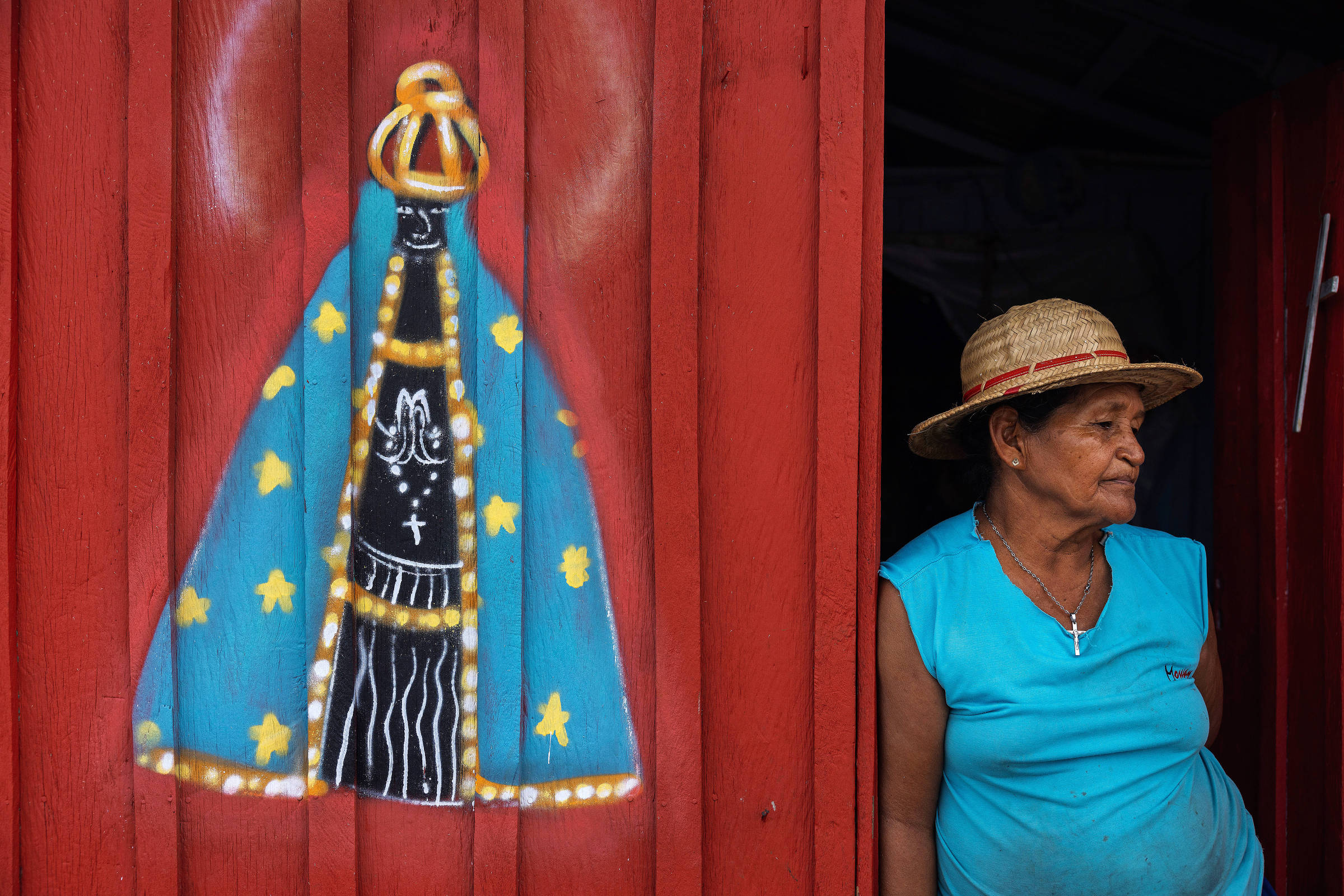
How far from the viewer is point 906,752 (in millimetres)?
1611

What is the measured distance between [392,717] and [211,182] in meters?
1.13

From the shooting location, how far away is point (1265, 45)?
2.79 meters

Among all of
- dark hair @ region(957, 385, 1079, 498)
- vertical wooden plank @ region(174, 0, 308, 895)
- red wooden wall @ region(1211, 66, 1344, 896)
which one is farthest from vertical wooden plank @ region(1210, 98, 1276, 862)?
vertical wooden plank @ region(174, 0, 308, 895)

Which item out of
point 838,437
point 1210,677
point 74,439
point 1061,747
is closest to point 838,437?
point 838,437

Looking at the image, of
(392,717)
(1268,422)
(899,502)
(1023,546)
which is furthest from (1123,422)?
(899,502)

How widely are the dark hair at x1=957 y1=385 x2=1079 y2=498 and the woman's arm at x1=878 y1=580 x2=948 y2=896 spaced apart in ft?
1.31

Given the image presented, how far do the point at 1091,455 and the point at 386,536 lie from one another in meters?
1.47

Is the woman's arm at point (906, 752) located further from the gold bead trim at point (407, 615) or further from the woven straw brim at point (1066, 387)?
the gold bead trim at point (407, 615)

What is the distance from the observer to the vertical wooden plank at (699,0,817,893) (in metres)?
1.55

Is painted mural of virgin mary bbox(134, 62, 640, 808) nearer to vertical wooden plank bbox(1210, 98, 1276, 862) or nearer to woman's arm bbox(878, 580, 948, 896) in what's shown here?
woman's arm bbox(878, 580, 948, 896)

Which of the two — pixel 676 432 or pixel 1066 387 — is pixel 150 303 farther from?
pixel 1066 387

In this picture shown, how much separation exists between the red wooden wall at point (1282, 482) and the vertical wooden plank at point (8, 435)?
2.90 m

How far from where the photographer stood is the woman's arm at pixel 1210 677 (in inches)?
69.7

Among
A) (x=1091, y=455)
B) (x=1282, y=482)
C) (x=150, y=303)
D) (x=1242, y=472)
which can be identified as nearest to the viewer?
(x=150, y=303)
